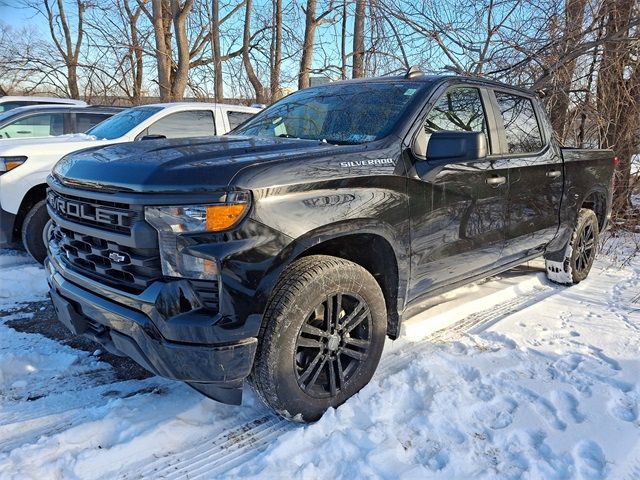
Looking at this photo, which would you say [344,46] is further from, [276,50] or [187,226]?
[187,226]

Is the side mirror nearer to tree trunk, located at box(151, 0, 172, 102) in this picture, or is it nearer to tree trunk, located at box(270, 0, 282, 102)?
tree trunk, located at box(270, 0, 282, 102)

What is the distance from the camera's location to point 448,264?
135 inches

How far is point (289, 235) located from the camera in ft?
7.86

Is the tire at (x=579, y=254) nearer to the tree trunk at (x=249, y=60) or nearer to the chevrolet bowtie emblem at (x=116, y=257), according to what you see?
the chevrolet bowtie emblem at (x=116, y=257)

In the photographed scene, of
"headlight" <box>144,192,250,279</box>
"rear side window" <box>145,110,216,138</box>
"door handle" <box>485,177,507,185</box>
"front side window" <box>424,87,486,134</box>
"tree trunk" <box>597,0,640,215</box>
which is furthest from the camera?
"tree trunk" <box>597,0,640,215</box>

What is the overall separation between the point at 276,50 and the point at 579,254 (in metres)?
12.9

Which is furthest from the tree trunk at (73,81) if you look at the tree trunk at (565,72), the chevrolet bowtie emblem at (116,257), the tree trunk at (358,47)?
the chevrolet bowtie emblem at (116,257)

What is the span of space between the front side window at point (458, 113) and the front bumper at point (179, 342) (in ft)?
6.18

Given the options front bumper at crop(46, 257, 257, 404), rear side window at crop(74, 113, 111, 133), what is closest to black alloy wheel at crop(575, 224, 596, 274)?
front bumper at crop(46, 257, 257, 404)

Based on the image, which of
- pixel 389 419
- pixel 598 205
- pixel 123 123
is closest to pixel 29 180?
pixel 123 123

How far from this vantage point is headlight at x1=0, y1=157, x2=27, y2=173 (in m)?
5.01

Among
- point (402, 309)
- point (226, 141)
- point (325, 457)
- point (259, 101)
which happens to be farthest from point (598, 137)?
point (259, 101)

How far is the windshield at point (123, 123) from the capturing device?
6.29 meters

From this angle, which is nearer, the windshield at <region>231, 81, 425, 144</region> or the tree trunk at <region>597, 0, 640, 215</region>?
the windshield at <region>231, 81, 425, 144</region>
